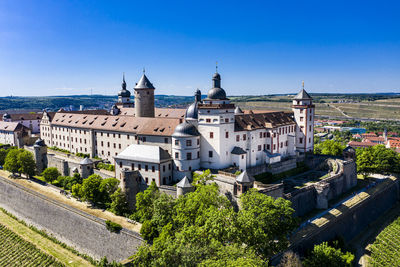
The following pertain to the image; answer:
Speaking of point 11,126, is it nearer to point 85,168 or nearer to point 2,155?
point 2,155

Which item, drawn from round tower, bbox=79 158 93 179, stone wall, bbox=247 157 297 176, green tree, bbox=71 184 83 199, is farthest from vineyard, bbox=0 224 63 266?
stone wall, bbox=247 157 297 176

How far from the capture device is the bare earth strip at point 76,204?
48.7 meters

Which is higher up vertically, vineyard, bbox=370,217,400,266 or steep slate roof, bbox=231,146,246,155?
steep slate roof, bbox=231,146,246,155

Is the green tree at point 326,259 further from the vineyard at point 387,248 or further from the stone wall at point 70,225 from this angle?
the stone wall at point 70,225

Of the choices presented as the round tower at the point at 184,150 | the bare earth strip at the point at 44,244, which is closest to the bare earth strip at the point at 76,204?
the bare earth strip at the point at 44,244

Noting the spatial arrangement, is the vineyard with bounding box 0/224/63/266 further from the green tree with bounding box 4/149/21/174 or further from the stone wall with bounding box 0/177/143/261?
the green tree with bounding box 4/149/21/174

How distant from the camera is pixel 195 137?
55875 mm

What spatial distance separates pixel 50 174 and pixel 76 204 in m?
17.0

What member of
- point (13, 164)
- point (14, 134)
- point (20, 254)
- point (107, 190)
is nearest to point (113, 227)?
point (107, 190)

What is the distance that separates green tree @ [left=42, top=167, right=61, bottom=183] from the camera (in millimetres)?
69562

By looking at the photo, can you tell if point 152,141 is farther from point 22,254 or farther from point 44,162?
point 44,162

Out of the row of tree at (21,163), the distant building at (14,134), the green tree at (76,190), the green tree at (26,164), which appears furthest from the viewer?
the distant building at (14,134)

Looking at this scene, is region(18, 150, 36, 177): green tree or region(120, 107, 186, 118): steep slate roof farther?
region(120, 107, 186, 118): steep slate roof

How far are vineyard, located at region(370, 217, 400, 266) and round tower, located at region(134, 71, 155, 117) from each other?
189 ft
